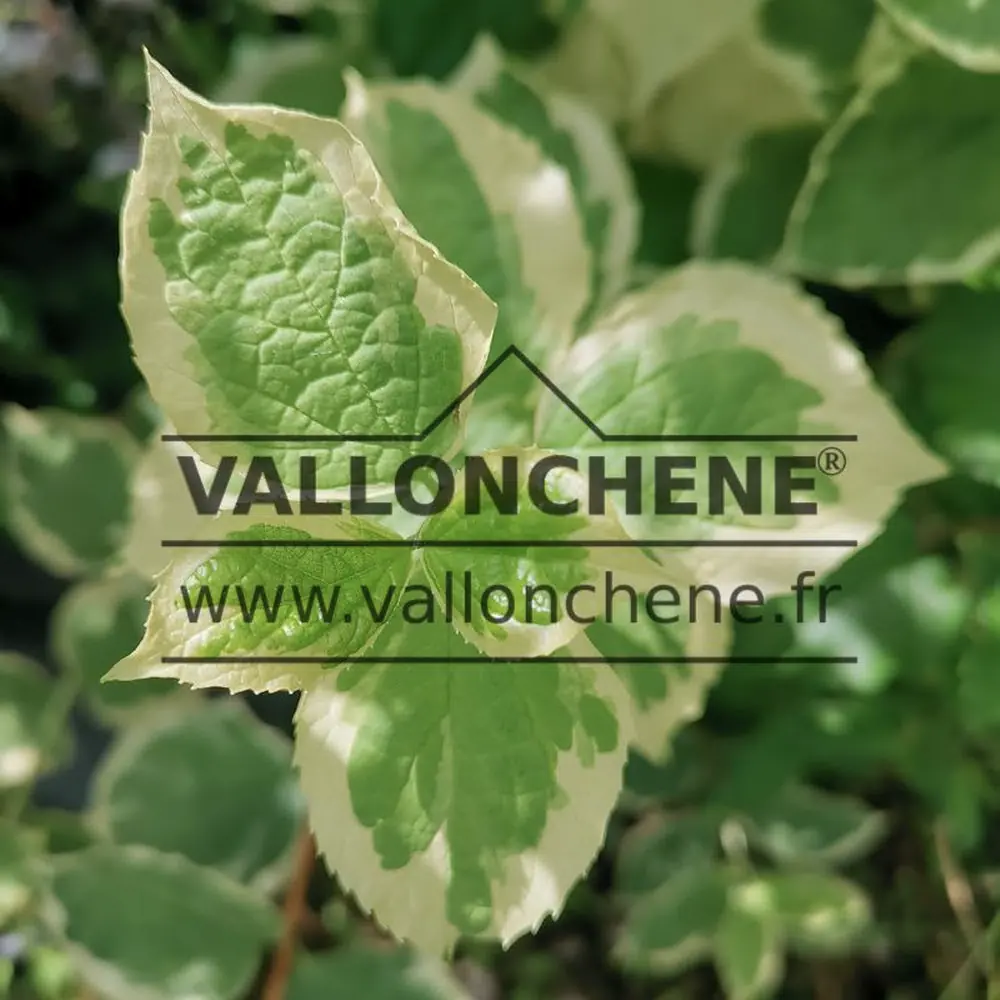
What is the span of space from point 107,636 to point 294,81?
0.43 metres

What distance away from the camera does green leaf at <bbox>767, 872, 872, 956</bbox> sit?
72cm

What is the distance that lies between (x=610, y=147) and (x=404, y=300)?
0.98ft

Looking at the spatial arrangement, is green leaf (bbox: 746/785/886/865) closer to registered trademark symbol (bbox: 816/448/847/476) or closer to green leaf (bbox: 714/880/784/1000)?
green leaf (bbox: 714/880/784/1000)

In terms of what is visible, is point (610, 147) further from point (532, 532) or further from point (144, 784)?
point (144, 784)

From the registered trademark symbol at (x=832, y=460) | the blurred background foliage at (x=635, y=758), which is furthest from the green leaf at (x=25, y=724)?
the registered trademark symbol at (x=832, y=460)

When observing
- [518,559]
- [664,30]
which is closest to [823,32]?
[664,30]

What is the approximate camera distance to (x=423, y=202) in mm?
493

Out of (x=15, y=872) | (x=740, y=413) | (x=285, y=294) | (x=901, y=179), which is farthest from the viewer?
(x=15, y=872)

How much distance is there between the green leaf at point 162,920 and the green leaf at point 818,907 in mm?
358

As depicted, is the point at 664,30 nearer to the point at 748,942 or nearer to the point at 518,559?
the point at 518,559

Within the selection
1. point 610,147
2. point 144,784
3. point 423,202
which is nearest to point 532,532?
point 423,202

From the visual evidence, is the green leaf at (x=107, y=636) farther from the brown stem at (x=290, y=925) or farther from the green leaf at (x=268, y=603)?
the green leaf at (x=268, y=603)

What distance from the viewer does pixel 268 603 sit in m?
0.35

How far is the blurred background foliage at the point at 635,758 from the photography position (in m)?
0.63
